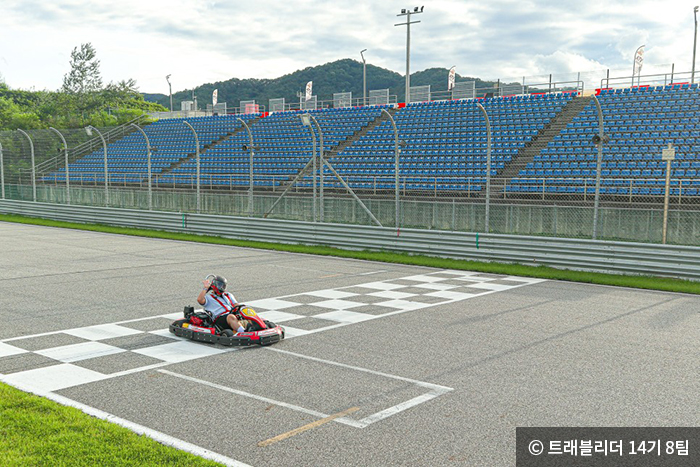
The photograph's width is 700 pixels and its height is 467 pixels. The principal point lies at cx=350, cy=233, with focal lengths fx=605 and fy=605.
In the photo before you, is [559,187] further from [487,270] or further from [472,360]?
[472,360]

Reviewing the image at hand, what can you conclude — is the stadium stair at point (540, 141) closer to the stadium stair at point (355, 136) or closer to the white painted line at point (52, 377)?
the stadium stair at point (355, 136)

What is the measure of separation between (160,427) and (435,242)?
1350cm

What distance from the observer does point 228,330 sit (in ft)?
27.3

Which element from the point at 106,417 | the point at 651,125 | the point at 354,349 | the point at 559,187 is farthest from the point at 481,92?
the point at 106,417

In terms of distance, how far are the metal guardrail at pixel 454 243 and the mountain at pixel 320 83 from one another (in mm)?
89702

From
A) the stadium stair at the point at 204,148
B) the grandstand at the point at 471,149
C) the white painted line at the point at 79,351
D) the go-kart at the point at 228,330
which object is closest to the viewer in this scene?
the white painted line at the point at 79,351

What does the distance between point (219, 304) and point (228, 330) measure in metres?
0.41

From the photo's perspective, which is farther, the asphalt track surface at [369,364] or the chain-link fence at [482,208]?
the chain-link fence at [482,208]

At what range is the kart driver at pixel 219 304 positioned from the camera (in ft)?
27.4

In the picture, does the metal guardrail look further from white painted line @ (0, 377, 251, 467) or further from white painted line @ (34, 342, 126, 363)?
white painted line @ (0, 377, 251, 467)

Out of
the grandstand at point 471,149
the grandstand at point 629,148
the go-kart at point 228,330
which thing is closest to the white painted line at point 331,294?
the go-kart at point 228,330

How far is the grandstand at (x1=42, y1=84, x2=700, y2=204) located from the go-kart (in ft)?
42.3

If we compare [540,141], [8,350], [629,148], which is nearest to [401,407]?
[8,350]

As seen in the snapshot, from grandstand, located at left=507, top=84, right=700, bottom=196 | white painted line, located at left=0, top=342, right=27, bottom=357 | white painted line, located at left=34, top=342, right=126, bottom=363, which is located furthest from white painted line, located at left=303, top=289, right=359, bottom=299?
grandstand, located at left=507, top=84, right=700, bottom=196
